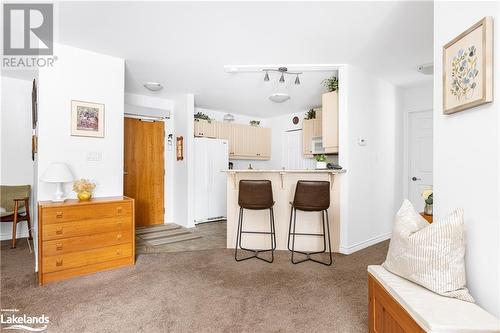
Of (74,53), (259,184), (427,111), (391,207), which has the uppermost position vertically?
(74,53)

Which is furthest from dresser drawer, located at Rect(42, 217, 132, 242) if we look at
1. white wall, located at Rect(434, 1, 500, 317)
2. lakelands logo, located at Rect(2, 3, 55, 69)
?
white wall, located at Rect(434, 1, 500, 317)

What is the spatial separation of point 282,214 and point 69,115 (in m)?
2.82

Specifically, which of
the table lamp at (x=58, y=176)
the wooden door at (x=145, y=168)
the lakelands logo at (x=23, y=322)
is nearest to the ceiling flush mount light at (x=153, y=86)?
the wooden door at (x=145, y=168)

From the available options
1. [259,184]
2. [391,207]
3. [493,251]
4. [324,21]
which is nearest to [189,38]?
[324,21]

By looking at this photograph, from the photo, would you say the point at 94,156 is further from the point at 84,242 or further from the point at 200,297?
the point at 200,297

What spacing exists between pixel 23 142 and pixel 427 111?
649cm

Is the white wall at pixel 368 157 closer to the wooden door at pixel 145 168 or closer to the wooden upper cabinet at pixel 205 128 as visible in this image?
the wooden upper cabinet at pixel 205 128

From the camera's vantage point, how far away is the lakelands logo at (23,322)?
6.11 feet

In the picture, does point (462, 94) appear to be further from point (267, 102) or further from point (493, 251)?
point (267, 102)

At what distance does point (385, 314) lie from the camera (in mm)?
1540

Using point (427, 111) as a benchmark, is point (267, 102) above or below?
above

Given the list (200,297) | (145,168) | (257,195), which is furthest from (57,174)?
(145,168)

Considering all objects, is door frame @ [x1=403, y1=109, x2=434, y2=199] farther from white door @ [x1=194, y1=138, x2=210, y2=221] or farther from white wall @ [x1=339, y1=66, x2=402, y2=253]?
white door @ [x1=194, y1=138, x2=210, y2=221]

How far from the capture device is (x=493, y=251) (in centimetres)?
131
